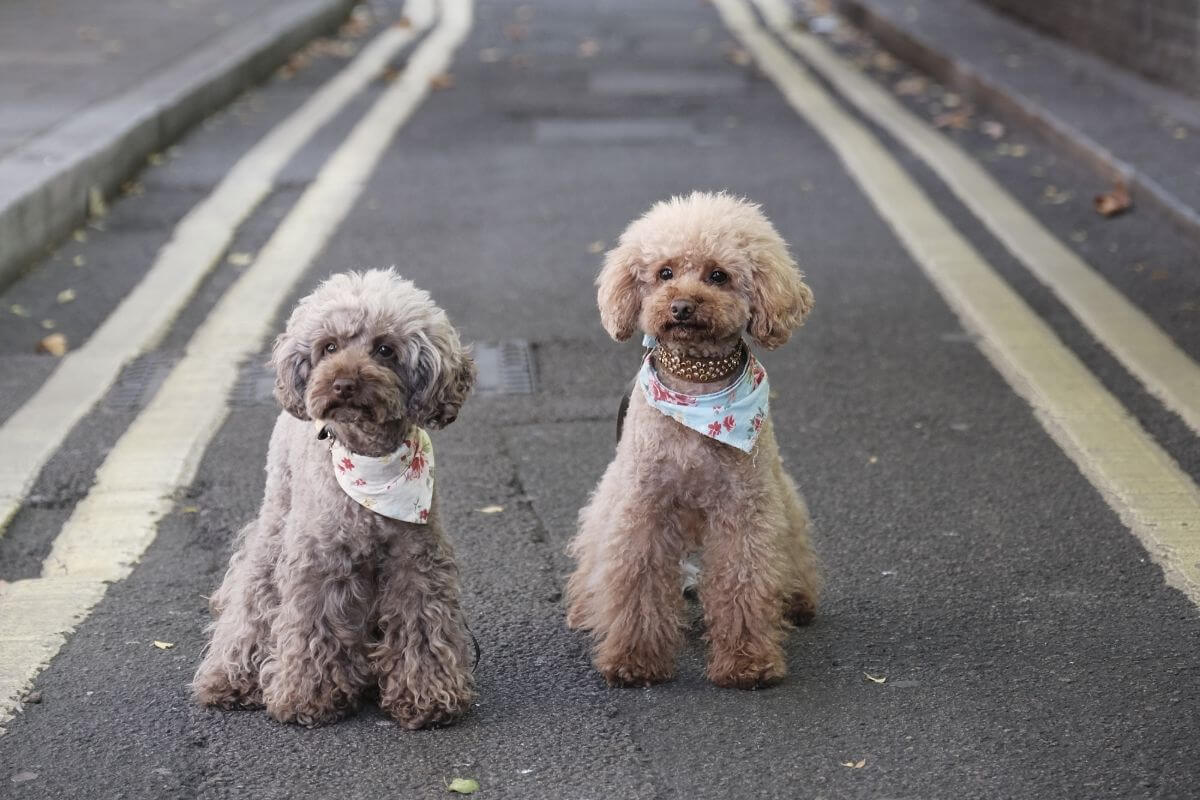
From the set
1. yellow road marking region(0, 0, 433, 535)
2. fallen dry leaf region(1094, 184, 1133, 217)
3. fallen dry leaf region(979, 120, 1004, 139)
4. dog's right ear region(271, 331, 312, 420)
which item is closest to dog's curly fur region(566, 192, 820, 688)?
dog's right ear region(271, 331, 312, 420)

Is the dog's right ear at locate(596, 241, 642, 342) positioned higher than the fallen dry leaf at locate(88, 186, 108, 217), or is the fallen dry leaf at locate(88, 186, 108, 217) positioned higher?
the dog's right ear at locate(596, 241, 642, 342)

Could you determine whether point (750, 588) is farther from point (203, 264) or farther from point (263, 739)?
point (203, 264)

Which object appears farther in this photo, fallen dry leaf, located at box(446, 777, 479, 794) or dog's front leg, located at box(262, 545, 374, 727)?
dog's front leg, located at box(262, 545, 374, 727)

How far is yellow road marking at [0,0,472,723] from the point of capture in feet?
14.7

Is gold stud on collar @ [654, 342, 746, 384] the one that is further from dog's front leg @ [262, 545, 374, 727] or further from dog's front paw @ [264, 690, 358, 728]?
dog's front paw @ [264, 690, 358, 728]

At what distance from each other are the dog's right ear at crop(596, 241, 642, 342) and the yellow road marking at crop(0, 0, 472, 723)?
1.60 meters

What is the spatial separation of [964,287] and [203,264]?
11.5 feet

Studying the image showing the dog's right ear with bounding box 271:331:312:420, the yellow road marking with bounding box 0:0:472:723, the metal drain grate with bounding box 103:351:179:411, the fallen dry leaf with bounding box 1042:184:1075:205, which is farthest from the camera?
the fallen dry leaf with bounding box 1042:184:1075:205

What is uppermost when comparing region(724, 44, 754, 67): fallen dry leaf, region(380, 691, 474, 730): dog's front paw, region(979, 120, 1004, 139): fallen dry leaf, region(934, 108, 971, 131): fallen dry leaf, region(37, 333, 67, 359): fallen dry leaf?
region(380, 691, 474, 730): dog's front paw

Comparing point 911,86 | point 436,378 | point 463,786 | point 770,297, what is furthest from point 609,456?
point 911,86

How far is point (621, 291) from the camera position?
4.13 m

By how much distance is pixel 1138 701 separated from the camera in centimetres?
398

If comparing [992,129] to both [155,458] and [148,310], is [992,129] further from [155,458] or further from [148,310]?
[155,458]

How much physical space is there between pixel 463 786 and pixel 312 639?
21.1 inches
